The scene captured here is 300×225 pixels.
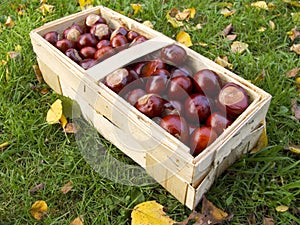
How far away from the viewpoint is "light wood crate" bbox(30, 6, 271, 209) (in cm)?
141

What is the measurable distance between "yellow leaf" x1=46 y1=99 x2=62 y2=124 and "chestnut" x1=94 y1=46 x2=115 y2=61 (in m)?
0.29

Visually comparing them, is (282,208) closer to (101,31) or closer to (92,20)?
(101,31)

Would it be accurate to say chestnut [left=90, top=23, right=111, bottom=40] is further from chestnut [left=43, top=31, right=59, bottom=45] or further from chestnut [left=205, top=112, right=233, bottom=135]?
chestnut [left=205, top=112, right=233, bottom=135]

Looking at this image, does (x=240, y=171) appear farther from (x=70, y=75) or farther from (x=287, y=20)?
(x=287, y=20)

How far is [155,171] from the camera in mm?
1588

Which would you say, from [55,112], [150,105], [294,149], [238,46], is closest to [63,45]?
[55,112]

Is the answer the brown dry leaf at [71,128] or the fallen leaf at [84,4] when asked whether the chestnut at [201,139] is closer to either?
the brown dry leaf at [71,128]

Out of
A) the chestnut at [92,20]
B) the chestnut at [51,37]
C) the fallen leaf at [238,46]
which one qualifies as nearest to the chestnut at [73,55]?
the chestnut at [51,37]

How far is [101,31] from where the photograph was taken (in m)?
2.01

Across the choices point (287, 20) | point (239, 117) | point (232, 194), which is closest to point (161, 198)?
point (232, 194)

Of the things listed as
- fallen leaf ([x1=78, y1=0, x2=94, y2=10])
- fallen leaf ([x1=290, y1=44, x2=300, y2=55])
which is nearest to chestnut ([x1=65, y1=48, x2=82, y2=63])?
fallen leaf ([x1=78, y1=0, x2=94, y2=10])

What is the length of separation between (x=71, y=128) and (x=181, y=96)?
0.60m

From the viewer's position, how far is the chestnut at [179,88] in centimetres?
162

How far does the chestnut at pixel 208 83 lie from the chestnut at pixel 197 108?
5 centimetres
